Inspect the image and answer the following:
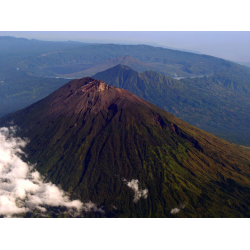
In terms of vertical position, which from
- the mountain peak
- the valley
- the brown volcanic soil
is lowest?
the valley

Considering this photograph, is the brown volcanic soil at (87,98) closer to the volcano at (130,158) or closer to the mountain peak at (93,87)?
the mountain peak at (93,87)

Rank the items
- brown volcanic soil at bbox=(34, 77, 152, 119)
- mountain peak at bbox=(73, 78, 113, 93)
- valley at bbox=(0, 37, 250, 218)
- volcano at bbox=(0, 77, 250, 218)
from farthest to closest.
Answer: mountain peak at bbox=(73, 78, 113, 93), brown volcanic soil at bbox=(34, 77, 152, 119), volcano at bbox=(0, 77, 250, 218), valley at bbox=(0, 37, 250, 218)

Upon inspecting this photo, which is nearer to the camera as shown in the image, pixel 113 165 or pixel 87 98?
pixel 113 165

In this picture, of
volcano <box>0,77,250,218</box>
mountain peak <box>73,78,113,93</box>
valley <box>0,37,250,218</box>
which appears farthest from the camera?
mountain peak <box>73,78,113,93</box>

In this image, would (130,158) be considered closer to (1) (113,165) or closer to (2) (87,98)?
(1) (113,165)

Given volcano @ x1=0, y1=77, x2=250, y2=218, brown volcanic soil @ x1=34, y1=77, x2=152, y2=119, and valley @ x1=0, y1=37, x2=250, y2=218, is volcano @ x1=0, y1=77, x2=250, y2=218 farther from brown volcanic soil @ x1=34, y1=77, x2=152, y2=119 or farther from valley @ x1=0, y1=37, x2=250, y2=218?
brown volcanic soil @ x1=34, y1=77, x2=152, y2=119

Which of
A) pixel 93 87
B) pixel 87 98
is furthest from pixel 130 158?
pixel 93 87

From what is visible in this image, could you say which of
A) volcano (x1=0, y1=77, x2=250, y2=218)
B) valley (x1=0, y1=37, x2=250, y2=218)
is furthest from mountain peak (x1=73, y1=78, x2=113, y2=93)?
valley (x1=0, y1=37, x2=250, y2=218)
